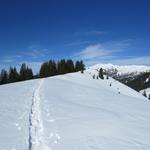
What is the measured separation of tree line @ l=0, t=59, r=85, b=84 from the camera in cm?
9106

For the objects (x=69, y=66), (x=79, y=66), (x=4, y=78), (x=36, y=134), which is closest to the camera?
(x=36, y=134)

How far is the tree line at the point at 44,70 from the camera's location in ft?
299

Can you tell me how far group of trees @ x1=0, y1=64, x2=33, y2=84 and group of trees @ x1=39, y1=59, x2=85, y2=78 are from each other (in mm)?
5958

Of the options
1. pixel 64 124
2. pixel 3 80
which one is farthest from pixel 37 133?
pixel 3 80

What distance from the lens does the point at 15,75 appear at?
91562 millimetres

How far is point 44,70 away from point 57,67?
334 inches

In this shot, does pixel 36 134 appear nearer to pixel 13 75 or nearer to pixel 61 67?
pixel 13 75

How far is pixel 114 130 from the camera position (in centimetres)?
1153

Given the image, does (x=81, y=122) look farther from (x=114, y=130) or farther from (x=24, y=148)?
(x=24, y=148)

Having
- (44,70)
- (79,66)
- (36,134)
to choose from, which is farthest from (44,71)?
(36,134)

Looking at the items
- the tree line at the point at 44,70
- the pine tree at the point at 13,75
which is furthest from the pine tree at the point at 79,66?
the pine tree at the point at 13,75

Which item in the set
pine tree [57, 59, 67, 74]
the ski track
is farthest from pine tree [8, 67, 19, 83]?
the ski track

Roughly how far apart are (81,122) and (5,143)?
15.4ft

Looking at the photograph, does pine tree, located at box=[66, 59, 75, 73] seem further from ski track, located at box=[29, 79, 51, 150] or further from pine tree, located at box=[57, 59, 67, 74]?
ski track, located at box=[29, 79, 51, 150]
